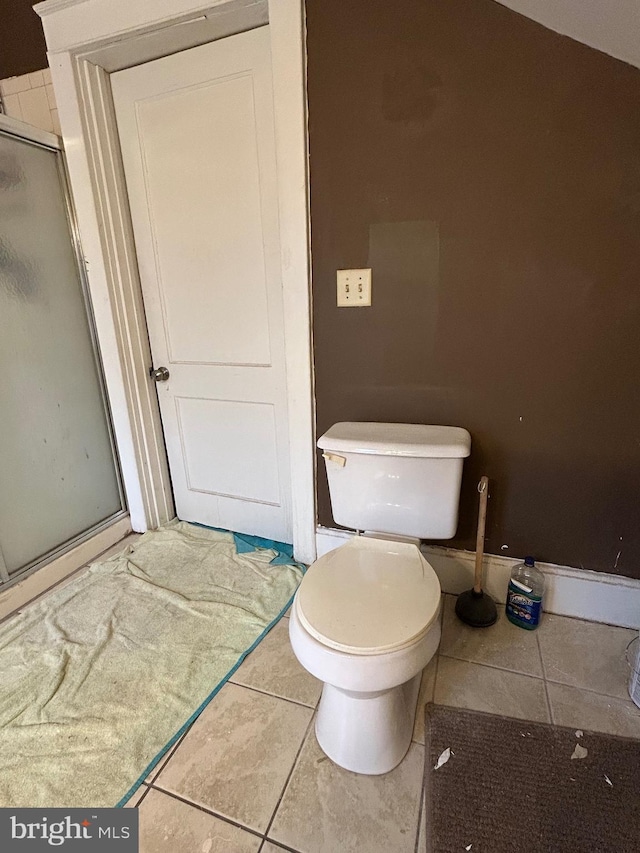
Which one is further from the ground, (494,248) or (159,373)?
(494,248)

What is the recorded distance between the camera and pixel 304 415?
5.23 ft

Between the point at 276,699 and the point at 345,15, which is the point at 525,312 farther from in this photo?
the point at 276,699

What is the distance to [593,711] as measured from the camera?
1172 mm

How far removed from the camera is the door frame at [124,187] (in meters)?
1.33

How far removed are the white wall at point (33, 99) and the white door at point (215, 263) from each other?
1.10 feet

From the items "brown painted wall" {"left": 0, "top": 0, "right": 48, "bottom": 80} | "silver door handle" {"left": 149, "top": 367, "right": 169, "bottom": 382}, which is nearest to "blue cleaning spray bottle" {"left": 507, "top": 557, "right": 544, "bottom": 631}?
"silver door handle" {"left": 149, "top": 367, "right": 169, "bottom": 382}

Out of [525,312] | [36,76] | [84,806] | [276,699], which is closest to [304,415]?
[525,312]

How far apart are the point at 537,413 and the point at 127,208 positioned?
1.82m

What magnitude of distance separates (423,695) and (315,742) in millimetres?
344

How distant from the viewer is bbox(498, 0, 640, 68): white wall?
96cm

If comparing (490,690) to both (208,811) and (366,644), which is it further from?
(208,811)

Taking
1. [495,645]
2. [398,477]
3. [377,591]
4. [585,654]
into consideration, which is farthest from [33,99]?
[585,654]

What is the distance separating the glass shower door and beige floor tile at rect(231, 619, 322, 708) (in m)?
1.05

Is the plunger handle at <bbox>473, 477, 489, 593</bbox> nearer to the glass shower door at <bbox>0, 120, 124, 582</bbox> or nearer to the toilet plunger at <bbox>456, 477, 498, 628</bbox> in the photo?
the toilet plunger at <bbox>456, 477, 498, 628</bbox>
